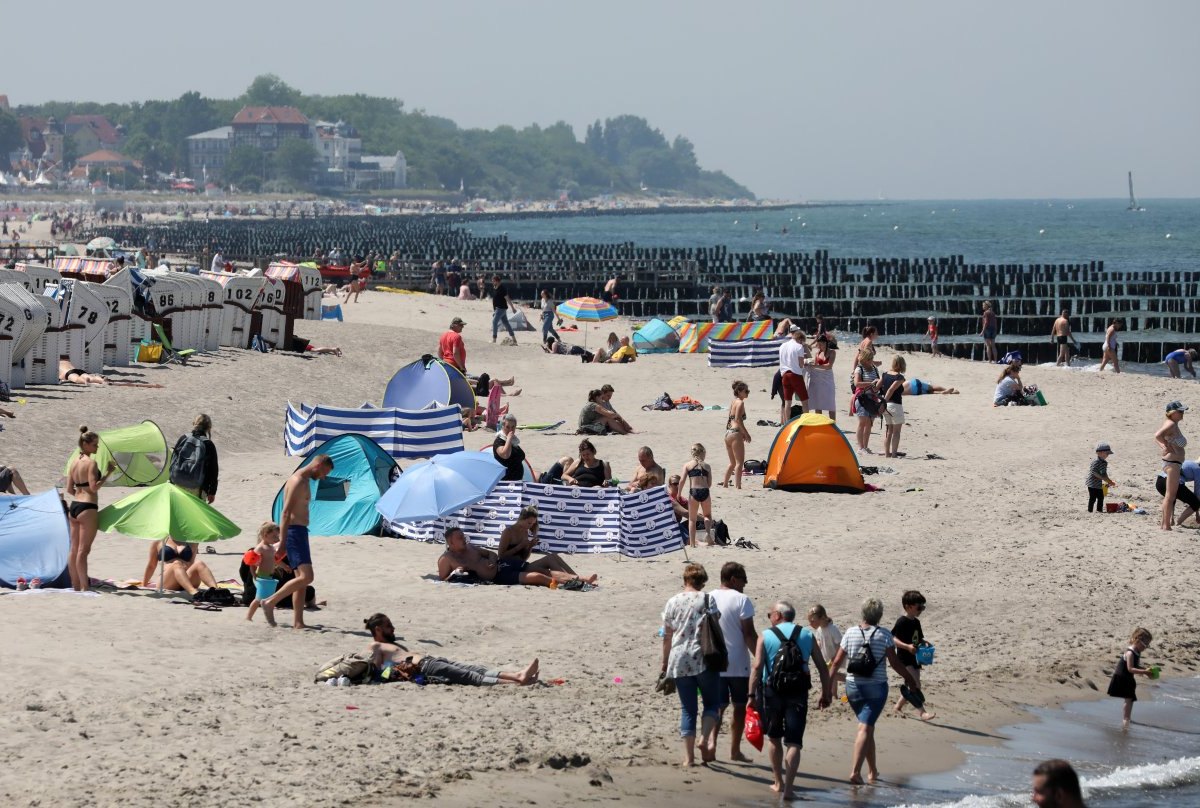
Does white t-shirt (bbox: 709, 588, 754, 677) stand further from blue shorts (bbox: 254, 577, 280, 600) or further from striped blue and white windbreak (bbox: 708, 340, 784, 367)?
striped blue and white windbreak (bbox: 708, 340, 784, 367)

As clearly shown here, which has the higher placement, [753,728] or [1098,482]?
[1098,482]

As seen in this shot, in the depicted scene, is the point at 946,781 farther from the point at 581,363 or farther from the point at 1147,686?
the point at 581,363

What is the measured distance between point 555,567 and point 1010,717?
4.07m

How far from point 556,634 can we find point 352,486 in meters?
4.18

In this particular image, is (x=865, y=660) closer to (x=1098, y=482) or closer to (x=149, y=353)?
(x=1098, y=482)

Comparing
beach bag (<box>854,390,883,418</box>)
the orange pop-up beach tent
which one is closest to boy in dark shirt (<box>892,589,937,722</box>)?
the orange pop-up beach tent

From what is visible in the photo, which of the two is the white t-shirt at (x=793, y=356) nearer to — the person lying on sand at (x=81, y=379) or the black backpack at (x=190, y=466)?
the black backpack at (x=190, y=466)

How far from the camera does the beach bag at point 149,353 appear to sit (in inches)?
1017

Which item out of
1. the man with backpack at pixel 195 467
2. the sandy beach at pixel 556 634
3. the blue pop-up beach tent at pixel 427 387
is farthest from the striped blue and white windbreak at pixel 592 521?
the blue pop-up beach tent at pixel 427 387

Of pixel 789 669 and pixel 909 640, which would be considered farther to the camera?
pixel 909 640

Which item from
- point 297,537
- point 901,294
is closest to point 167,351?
point 297,537

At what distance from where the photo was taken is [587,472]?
15.2 metres

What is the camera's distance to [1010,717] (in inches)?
425

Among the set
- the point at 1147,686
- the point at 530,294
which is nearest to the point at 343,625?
the point at 1147,686
